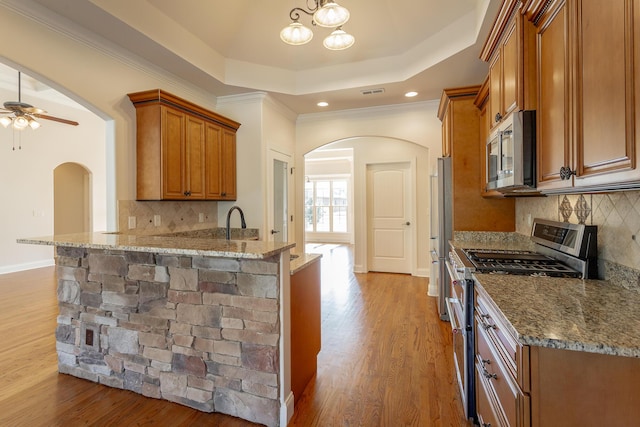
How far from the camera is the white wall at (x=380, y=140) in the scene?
4523 mm

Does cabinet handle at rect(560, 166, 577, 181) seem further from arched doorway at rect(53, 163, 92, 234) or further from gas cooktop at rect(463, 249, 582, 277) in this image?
arched doorway at rect(53, 163, 92, 234)

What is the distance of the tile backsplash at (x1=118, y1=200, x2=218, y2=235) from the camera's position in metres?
3.15

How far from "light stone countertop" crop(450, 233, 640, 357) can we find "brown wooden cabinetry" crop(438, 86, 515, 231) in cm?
161

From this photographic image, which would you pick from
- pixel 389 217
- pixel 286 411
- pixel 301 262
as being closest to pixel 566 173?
pixel 301 262

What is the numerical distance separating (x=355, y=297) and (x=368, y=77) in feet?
9.65

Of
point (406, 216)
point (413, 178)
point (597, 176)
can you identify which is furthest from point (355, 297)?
point (597, 176)

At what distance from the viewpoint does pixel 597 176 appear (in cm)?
114

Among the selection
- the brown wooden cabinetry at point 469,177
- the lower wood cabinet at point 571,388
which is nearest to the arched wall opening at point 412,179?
the brown wooden cabinetry at point 469,177

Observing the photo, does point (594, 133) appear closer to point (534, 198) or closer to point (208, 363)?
point (534, 198)

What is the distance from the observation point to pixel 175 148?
3307mm

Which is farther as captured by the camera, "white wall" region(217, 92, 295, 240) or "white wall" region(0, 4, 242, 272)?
"white wall" region(217, 92, 295, 240)


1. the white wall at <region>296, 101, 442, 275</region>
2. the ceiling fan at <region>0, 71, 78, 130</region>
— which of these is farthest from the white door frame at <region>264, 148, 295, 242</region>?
the ceiling fan at <region>0, 71, 78, 130</region>

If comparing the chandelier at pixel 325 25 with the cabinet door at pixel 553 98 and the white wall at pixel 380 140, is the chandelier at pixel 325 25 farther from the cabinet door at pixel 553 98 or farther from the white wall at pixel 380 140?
the white wall at pixel 380 140

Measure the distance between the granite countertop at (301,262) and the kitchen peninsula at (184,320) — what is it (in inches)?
5.9
